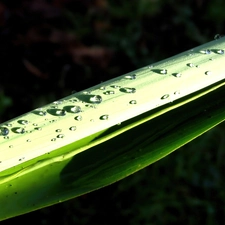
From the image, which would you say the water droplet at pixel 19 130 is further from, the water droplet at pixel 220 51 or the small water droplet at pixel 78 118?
the water droplet at pixel 220 51

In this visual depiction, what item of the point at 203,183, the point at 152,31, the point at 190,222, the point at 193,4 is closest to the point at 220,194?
the point at 203,183

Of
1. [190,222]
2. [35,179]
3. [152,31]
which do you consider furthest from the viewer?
[152,31]

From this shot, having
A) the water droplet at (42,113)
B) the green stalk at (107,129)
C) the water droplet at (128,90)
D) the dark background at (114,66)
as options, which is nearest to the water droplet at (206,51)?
the green stalk at (107,129)

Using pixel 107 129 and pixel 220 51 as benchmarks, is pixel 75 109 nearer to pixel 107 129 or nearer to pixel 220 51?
pixel 107 129

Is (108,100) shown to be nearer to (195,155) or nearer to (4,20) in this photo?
(195,155)

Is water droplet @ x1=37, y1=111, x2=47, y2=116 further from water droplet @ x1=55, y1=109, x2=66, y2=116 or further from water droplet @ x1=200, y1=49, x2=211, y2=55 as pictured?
water droplet @ x1=200, y1=49, x2=211, y2=55
